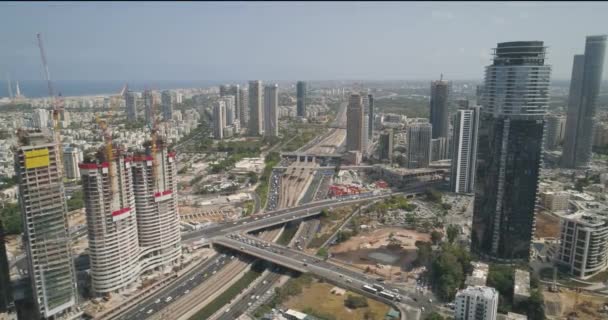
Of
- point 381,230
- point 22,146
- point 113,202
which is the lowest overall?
point 381,230

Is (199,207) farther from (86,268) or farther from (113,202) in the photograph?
(113,202)

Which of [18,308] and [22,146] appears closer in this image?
[22,146]

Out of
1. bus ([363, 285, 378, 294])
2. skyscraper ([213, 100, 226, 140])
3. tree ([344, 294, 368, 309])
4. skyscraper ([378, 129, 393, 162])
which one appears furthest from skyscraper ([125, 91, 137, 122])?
tree ([344, 294, 368, 309])

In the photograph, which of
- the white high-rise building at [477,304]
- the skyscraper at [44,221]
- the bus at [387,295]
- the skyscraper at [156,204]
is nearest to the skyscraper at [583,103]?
the white high-rise building at [477,304]

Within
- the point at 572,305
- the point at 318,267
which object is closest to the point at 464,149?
the point at 572,305

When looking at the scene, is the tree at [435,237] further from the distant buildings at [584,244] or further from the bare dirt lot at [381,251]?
the distant buildings at [584,244]

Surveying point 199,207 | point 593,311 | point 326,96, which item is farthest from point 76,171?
point 326,96

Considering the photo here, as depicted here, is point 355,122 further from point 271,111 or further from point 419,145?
point 271,111
